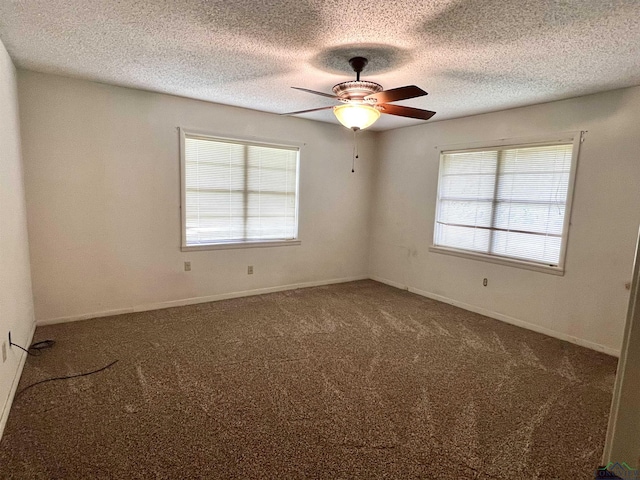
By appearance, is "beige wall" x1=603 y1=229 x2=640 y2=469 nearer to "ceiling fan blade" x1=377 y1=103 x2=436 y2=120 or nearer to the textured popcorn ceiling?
the textured popcorn ceiling

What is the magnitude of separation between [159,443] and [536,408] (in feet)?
7.89

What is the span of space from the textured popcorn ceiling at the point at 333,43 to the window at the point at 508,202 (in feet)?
2.29

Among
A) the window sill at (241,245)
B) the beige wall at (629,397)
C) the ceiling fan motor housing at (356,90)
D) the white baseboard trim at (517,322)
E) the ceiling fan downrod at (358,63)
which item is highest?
the ceiling fan downrod at (358,63)

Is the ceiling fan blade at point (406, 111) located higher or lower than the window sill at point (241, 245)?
higher

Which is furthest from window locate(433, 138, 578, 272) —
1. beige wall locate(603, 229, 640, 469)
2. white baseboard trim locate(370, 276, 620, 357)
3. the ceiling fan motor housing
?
beige wall locate(603, 229, 640, 469)

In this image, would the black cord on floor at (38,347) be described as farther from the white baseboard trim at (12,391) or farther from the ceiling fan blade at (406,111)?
the ceiling fan blade at (406,111)

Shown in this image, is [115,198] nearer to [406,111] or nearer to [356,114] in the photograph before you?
[356,114]

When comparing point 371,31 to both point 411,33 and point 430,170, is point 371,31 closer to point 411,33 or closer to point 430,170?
point 411,33

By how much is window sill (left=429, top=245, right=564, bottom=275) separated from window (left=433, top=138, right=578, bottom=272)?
2 centimetres

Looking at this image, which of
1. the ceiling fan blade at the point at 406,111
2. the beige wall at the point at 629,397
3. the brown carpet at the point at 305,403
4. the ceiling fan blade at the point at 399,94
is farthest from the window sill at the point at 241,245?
the beige wall at the point at 629,397

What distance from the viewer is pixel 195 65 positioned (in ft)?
9.78

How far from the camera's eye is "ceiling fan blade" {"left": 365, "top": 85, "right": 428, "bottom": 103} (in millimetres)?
2324

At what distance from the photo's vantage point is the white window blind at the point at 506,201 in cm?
376

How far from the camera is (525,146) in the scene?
395cm
